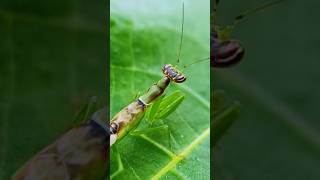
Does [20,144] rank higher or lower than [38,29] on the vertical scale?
lower

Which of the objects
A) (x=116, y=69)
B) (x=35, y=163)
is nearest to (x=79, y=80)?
(x=116, y=69)

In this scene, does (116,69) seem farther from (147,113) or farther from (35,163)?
(35,163)

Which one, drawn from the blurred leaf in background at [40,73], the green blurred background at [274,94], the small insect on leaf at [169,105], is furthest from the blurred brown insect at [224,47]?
the blurred leaf in background at [40,73]

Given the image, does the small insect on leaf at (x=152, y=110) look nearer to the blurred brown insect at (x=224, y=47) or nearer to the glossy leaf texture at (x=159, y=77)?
the glossy leaf texture at (x=159, y=77)

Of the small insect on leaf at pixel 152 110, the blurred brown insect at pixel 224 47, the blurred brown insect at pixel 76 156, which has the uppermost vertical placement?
the blurred brown insect at pixel 224 47

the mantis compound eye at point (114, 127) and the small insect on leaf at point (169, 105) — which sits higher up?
the small insect on leaf at point (169, 105)

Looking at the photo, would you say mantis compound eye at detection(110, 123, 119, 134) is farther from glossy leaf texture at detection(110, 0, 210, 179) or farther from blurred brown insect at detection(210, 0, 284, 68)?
blurred brown insect at detection(210, 0, 284, 68)
